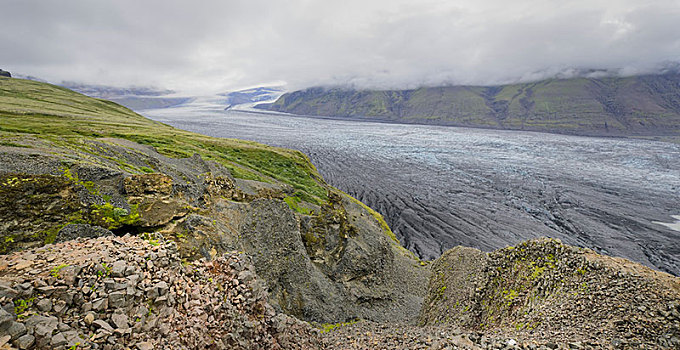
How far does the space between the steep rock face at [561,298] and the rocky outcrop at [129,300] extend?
14.3 m

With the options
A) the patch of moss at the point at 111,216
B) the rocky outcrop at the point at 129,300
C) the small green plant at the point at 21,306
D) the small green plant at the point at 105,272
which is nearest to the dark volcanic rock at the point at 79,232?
the patch of moss at the point at 111,216

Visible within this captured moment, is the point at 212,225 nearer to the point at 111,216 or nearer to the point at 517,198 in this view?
the point at 111,216

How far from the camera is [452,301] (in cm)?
2536

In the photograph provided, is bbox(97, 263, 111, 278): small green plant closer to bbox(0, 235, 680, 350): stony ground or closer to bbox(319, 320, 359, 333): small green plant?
bbox(0, 235, 680, 350): stony ground

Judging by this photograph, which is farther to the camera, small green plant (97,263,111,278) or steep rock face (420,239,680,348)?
steep rock face (420,239,680,348)

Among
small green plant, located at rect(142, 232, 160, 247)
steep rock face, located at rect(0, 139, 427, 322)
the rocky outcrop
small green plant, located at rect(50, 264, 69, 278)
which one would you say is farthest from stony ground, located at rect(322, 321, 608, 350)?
small green plant, located at rect(50, 264, 69, 278)

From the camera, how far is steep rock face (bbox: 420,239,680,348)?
14.5 m

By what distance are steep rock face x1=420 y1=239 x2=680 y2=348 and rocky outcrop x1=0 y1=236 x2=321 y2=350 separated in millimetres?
14282

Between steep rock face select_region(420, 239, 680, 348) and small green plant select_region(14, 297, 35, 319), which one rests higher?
small green plant select_region(14, 297, 35, 319)

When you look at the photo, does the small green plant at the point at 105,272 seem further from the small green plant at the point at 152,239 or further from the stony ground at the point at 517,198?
the stony ground at the point at 517,198

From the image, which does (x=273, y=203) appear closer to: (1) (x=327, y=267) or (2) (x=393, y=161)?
(1) (x=327, y=267)

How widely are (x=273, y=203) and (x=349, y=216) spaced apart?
55.6 feet

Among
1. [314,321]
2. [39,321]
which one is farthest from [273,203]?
[39,321]

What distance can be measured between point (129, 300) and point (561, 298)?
2279cm
